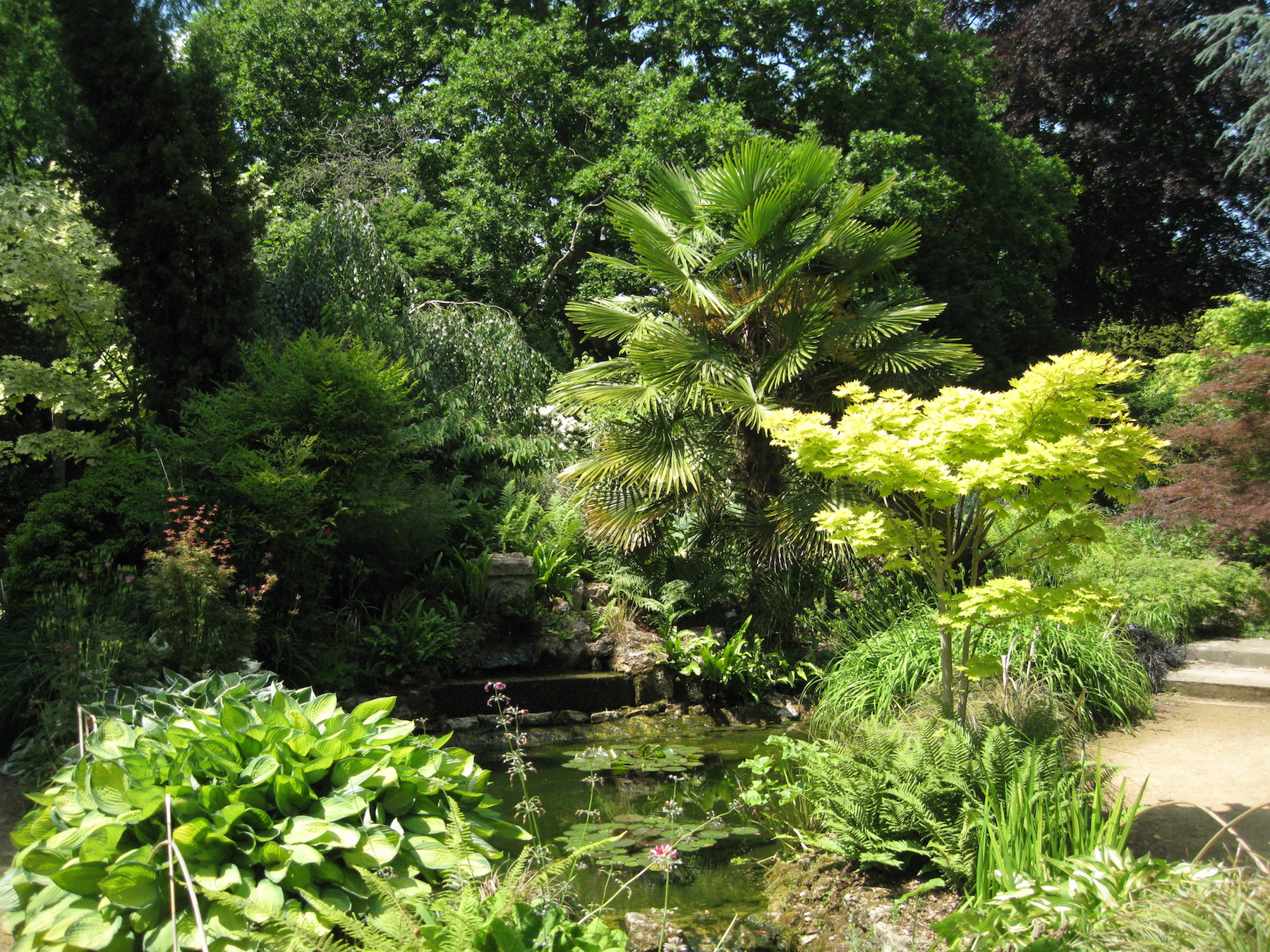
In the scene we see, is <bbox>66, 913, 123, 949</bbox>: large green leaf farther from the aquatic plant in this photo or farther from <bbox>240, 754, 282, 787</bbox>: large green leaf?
the aquatic plant

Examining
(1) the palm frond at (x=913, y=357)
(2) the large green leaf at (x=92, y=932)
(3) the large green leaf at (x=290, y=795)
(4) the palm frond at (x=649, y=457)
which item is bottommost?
(2) the large green leaf at (x=92, y=932)

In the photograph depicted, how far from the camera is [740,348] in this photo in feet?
29.8

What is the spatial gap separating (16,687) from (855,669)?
5661mm

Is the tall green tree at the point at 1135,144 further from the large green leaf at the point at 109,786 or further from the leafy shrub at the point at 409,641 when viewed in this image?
the large green leaf at the point at 109,786

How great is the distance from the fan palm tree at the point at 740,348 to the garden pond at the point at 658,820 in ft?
7.36

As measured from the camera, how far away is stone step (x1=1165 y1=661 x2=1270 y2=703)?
Result: 22.3 feet

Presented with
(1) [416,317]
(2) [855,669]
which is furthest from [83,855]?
(1) [416,317]

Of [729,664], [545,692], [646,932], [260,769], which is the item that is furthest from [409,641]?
[260,769]

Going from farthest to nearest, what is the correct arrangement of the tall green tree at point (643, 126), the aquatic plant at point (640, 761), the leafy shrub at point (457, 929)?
the tall green tree at point (643, 126) < the aquatic plant at point (640, 761) < the leafy shrub at point (457, 929)

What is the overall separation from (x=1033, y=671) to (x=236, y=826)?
216 inches

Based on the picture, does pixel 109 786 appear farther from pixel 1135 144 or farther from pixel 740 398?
pixel 1135 144

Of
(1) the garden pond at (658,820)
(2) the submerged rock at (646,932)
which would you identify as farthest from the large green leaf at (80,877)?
(2) the submerged rock at (646,932)

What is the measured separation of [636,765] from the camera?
6145 mm

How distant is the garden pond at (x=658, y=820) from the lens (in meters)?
4.21
